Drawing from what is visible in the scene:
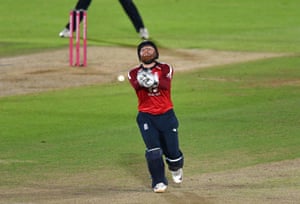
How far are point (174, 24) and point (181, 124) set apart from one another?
16073 millimetres

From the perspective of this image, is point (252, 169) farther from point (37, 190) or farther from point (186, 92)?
point (186, 92)

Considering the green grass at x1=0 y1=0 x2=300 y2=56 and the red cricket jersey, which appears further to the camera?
the green grass at x1=0 y1=0 x2=300 y2=56

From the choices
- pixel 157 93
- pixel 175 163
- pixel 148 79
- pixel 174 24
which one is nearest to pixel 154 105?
pixel 157 93

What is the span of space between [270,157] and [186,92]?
7.50 meters

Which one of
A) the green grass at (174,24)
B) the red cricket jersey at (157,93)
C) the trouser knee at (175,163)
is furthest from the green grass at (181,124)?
the green grass at (174,24)

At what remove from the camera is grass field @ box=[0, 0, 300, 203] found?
16.2 m

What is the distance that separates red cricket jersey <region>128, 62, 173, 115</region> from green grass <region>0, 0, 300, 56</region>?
16.4 meters

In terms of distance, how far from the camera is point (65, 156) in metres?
16.7

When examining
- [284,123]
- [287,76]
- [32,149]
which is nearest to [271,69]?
[287,76]

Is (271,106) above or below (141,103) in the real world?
below

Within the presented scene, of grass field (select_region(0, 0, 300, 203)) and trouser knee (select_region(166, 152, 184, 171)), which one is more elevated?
trouser knee (select_region(166, 152, 184, 171))

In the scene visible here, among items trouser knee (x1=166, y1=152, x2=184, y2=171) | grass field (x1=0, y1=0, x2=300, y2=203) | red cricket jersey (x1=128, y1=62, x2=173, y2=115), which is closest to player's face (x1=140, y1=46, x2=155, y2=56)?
red cricket jersey (x1=128, y1=62, x2=173, y2=115)

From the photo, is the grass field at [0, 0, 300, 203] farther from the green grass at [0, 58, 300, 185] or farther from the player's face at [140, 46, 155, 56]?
the player's face at [140, 46, 155, 56]

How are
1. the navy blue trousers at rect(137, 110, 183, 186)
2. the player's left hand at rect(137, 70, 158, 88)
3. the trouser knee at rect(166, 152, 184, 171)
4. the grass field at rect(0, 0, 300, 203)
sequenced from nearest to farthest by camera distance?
the player's left hand at rect(137, 70, 158, 88)
the navy blue trousers at rect(137, 110, 183, 186)
the trouser knee at rect(166, 152, 184, 171)
the grass field at rect(0, 0, 300, 203)
